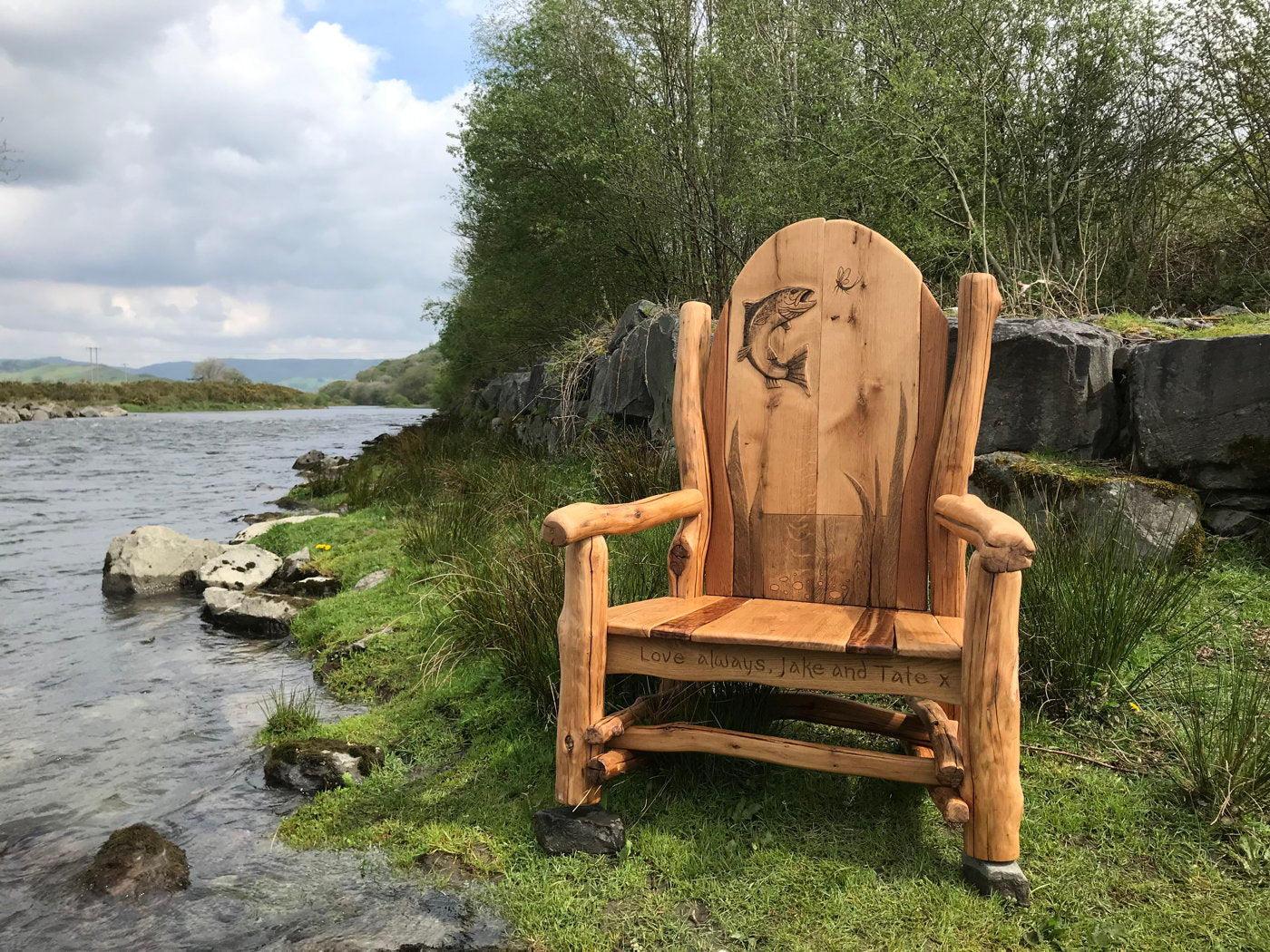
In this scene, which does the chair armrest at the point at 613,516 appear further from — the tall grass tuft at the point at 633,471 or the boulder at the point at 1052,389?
the boulder at the point at 1052,389

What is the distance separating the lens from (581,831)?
6.78 ft

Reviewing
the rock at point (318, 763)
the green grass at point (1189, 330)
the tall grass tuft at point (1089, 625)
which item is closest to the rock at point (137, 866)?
the rock at point (318, 763)

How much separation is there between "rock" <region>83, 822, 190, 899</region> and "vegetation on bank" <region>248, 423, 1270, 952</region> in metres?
0.29

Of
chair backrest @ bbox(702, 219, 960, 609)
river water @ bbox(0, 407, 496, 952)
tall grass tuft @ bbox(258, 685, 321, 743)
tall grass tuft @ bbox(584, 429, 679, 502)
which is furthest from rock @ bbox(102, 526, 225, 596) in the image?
chair backrest @ bbox(702, 219, 960, 609)

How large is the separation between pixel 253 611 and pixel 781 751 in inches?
150

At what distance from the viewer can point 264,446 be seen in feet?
69.0

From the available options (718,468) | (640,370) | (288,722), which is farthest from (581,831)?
(640,370)

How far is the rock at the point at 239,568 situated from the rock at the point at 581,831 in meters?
3.99

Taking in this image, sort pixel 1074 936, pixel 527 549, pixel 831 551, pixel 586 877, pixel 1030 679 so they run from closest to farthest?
pixel 1074 936
pixel 586 877
pixel 831 551
pixel 1030 679
pixel 527 549

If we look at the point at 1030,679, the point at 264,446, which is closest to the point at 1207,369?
the point at 1030,679

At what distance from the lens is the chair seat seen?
1.81m

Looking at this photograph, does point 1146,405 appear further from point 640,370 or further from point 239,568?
point 239,568

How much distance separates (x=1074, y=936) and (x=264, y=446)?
864 inches

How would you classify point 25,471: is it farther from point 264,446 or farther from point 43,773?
point 43,773
